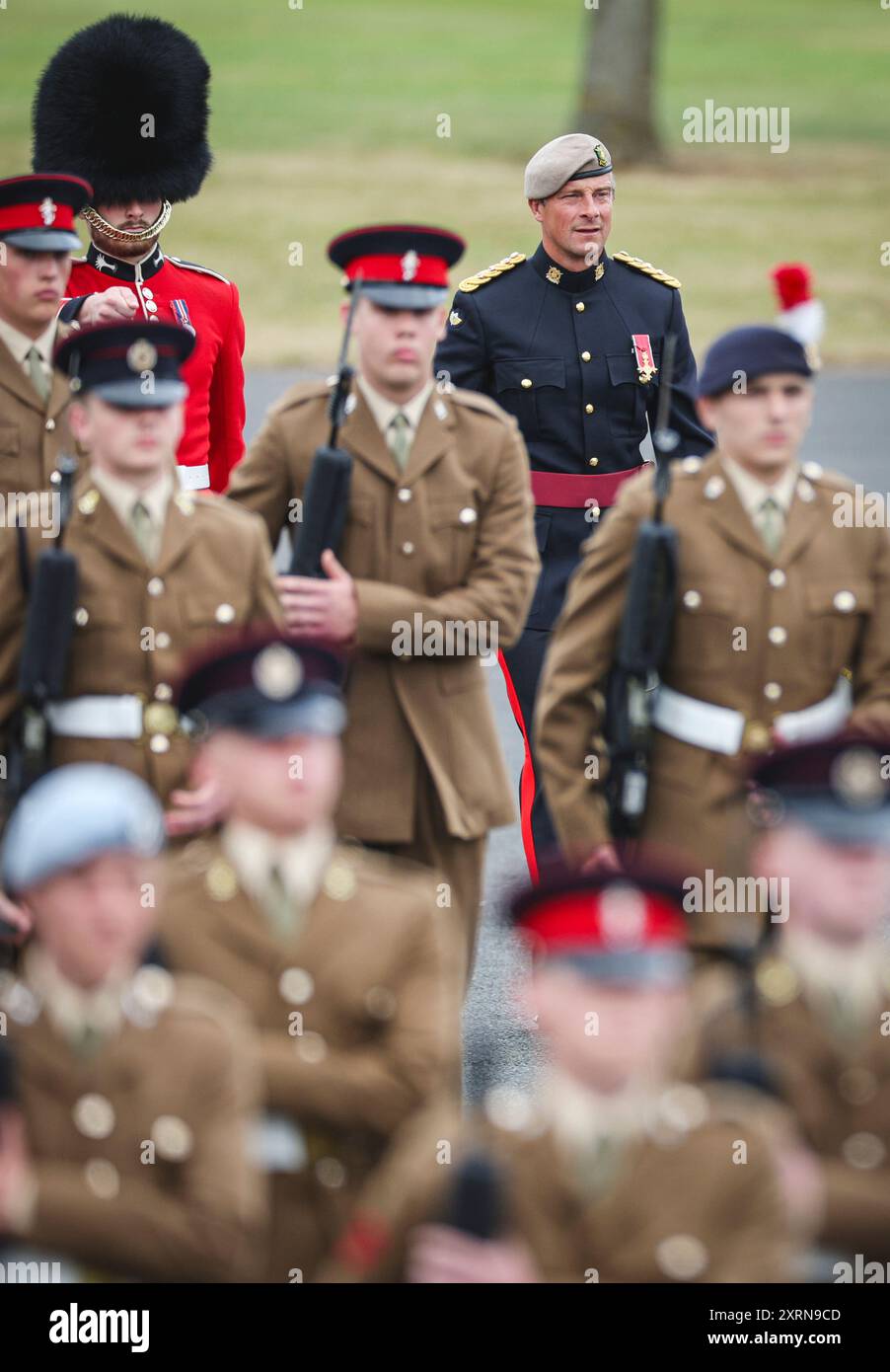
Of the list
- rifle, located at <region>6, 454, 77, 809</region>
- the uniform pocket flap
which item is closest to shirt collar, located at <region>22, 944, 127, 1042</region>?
rifle, located at <region>6, 454, 77, 809</region>

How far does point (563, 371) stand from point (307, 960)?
334 centimetres

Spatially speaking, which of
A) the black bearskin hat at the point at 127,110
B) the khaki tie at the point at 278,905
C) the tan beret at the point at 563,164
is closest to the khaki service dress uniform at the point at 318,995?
the khaki tie at the point at 278,905

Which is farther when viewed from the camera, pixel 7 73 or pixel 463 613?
pixel 7 73

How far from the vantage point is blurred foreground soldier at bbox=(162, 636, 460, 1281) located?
383 cm

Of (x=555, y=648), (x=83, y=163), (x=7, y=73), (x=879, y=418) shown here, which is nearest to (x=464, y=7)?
(x=7, y=73)

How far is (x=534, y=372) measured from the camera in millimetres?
6949

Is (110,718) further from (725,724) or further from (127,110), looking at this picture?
(127,110)

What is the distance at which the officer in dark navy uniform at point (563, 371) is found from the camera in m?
6.90

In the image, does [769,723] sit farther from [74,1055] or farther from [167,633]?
[74,1055]

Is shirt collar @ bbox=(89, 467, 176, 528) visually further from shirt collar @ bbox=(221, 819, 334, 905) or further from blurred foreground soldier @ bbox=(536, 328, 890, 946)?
shirt collar @ bbox=(221, 819, 334, 905)

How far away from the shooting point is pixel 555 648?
5.14m

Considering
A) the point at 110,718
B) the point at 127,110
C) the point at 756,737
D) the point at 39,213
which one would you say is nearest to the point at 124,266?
the point at 127,110

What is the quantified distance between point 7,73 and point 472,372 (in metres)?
24.6

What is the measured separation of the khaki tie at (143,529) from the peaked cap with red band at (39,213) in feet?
3.25
